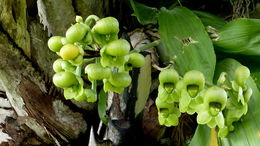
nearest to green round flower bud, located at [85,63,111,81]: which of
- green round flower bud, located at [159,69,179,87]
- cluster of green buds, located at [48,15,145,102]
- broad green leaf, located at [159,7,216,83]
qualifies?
cluster of green buds, located at [48,15,145,102]

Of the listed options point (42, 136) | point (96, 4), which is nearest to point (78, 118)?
point (42, 136)

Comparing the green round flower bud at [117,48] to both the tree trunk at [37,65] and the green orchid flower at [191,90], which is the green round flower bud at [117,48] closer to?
the green orchid flower at [191,90]

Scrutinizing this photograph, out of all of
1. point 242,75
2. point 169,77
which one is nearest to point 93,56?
point 169,77

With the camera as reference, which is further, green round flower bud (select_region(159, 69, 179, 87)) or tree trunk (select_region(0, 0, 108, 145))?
tree trunk (select_region(0, 0, 108, 145))

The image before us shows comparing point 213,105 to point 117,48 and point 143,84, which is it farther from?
point 143,84

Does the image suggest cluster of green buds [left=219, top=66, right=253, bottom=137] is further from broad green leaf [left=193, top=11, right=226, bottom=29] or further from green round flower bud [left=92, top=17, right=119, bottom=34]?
broad green leaf [left=193, top=11, right=226, bottom=29]

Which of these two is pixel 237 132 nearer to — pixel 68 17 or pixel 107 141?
pixel 107 141
